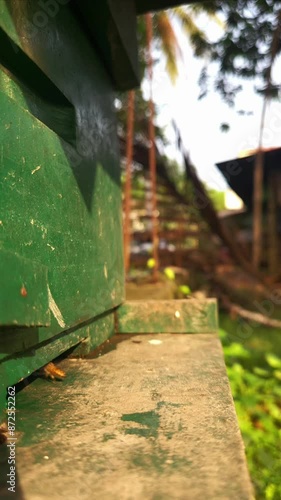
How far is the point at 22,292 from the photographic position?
1.11m

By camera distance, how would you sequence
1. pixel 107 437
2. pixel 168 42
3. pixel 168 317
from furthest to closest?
pixel 168 42
pixel 168 317
pixel 107 437

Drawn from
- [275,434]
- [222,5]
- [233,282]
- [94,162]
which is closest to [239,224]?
[233,282]

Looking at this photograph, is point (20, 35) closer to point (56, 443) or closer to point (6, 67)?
point (6, 67)

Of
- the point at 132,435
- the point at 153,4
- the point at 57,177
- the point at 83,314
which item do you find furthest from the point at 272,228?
the point at 132,435

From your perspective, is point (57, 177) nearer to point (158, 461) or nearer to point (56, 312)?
point (56, 312)

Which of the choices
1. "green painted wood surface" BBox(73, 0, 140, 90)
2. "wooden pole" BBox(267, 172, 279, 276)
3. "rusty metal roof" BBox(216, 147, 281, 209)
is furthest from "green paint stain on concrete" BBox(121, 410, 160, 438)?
"wooden pole" BBox(267, 172, 279, 276)

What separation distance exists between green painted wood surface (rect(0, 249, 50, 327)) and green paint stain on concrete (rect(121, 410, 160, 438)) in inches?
16.8

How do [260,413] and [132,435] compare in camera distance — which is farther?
[260,413]

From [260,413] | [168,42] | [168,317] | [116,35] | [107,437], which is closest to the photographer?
[107,437]

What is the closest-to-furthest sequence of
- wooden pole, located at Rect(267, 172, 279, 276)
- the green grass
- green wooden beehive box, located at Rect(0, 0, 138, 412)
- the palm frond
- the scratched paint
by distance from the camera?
green wooden beehive box, located at Rect(0, 0, 138, 412), the scratched paint, the green grass, the palm frond, wooden pole, located at Rect(267, 172, 279, 276)

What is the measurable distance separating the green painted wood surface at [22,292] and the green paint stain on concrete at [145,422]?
0.43 m

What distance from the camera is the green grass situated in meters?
2.81

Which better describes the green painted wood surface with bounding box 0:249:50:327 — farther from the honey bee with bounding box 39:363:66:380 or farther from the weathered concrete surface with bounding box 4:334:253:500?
the honey bee with bounding box 39:363:66:380

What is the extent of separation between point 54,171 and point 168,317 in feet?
4.50
